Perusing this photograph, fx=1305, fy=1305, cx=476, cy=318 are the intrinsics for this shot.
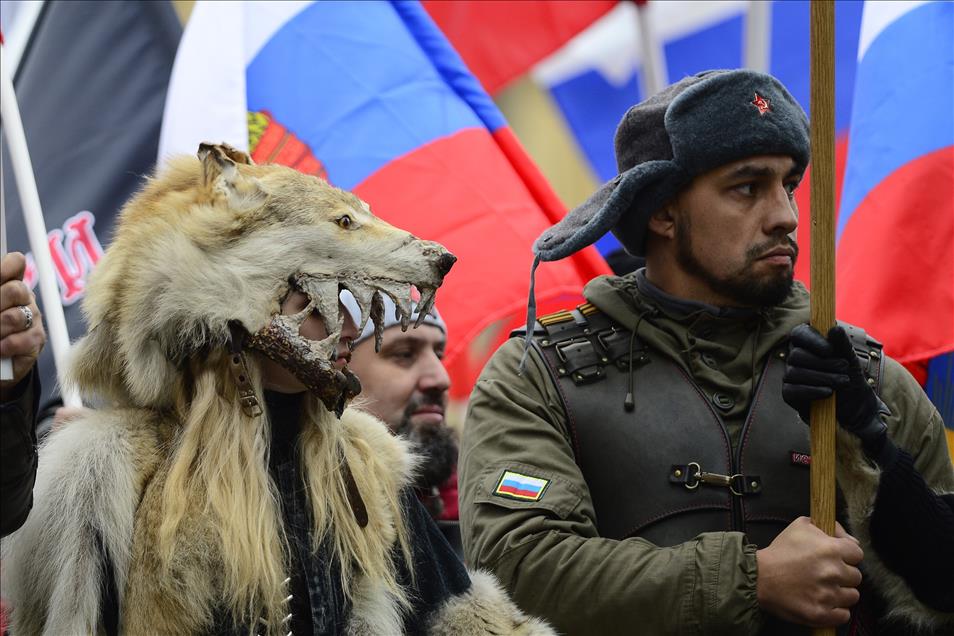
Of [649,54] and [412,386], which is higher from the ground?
[649,54]

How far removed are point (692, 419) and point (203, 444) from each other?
1198mm

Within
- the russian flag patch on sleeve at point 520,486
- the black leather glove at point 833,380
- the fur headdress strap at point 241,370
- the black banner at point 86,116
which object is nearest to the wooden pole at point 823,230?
the black leather glove at point 833,380

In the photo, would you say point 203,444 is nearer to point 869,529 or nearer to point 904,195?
point 869,529

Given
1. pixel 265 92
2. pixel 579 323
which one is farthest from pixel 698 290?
pixel 265 92

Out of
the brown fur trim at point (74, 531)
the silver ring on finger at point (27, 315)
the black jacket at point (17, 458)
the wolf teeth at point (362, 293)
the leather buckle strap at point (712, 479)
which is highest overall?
the silver ring on finger at point (27, 315)

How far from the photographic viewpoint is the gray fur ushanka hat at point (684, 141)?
124 inches

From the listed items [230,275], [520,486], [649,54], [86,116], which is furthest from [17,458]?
[649,54]

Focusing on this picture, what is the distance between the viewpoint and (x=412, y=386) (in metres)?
4.33

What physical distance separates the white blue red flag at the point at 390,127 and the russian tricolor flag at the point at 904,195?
104 centimetres

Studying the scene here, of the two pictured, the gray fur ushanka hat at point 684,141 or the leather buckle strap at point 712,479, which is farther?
the gray fur ushanka hat at point 684,141

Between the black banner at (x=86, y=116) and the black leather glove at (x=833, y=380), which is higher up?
the black banner at (x=86, y=116)

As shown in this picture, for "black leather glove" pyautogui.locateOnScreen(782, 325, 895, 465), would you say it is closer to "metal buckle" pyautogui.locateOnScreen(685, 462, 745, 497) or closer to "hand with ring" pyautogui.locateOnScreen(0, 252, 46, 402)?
"metal buckle" pyautogui.locateOnScreen(685, 462, 745, 497)

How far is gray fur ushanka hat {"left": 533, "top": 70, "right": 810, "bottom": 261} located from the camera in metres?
3.16

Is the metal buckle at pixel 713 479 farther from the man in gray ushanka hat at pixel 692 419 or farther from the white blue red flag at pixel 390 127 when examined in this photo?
the white blue red flag at pixel 390 127
